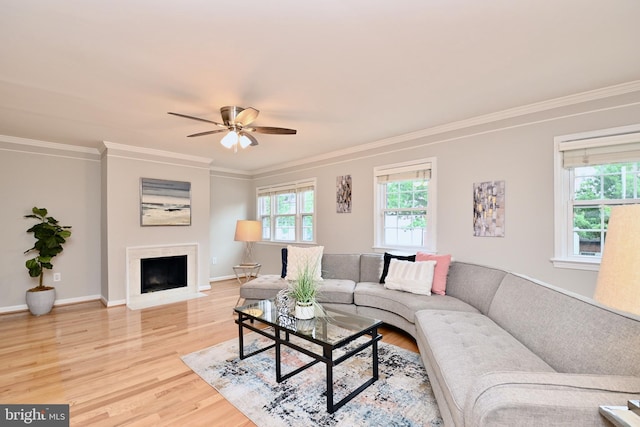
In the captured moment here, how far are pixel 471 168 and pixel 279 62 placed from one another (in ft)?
8.38

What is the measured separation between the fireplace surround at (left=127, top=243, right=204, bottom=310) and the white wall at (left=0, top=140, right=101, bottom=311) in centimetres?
74

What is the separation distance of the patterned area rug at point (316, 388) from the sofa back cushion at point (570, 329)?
0.77 meters

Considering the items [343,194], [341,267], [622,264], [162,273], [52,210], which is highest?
[343,194]

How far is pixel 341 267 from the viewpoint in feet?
13.0

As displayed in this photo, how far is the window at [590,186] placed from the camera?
8.45 feet

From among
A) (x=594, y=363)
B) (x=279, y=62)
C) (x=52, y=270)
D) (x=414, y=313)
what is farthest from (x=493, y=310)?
(x=52, y=270)

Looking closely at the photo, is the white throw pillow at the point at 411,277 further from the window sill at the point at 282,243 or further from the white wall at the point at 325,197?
the window sill at the point at 282,243

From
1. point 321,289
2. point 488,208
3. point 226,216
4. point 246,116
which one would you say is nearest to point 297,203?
point 226,216

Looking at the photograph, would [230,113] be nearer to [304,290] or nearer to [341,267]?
[304,290]

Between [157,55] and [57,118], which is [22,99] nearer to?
[57,118]

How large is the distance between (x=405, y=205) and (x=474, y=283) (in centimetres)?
157

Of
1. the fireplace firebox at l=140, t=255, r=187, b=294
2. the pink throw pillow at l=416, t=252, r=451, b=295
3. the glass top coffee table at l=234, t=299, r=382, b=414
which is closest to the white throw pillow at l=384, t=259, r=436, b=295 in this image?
the pink throw pillow at l=416, t=252, r=451, b=295

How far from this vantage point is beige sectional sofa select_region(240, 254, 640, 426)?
0.94 metres

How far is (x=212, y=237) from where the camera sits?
6059mm
